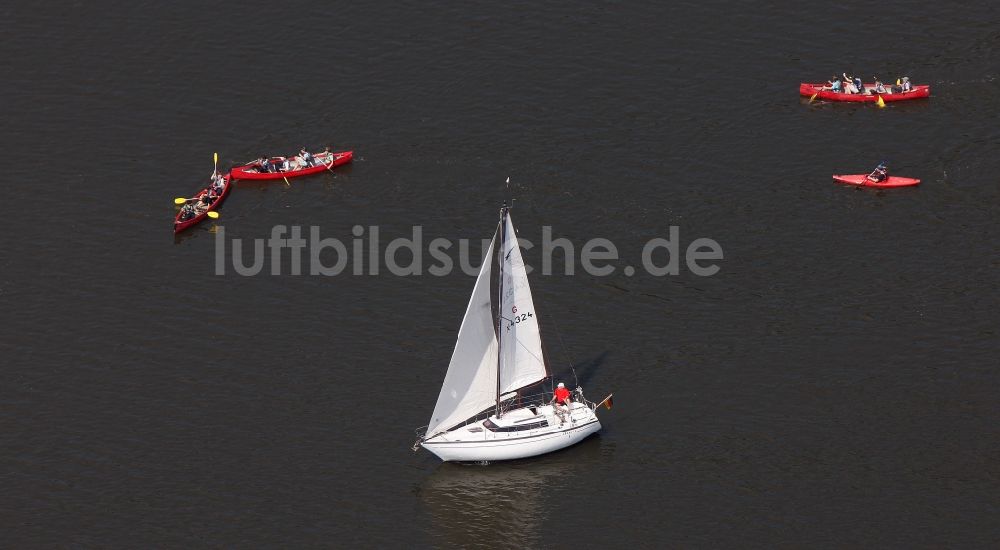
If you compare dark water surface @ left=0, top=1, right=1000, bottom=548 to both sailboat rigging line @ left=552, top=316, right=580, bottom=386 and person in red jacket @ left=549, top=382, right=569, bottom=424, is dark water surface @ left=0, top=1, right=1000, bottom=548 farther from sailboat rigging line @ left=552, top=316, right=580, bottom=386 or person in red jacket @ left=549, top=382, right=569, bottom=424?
person in red jacket @ left=549, top=382, right=569, bottom=424

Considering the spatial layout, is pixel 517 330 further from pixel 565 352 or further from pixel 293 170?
pixel 293 170

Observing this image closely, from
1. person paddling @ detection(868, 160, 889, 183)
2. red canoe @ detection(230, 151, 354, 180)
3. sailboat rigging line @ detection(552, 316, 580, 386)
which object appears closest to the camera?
sailboat rigging line @ detection(552, 316, 580, 386)

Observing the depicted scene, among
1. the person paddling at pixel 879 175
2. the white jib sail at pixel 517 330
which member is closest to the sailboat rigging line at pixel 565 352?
the white jib sail at pixel 517 330

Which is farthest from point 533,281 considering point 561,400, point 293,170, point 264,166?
point 264,166

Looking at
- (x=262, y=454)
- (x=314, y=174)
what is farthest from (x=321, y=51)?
(x=262, y=454)

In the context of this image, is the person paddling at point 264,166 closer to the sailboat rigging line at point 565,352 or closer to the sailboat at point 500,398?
the sailboat rigging line at point 565,352

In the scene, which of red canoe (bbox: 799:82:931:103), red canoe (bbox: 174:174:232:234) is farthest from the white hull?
red canoe (bbox: 799:82:931:103)

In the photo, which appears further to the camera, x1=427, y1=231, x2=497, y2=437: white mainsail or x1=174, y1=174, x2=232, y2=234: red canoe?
x1=174, y1=174, x2=232, y2=234: red canoe

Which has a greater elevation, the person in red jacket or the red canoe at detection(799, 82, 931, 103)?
the red canoe at detection(799, 82, 931, 103)
